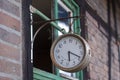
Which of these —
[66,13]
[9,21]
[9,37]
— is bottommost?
[9,37]

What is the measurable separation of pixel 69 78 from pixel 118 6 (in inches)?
128

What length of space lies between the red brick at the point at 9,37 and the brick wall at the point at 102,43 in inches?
77.6

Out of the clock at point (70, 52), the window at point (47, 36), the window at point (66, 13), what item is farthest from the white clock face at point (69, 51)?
the window at point (66, 13)

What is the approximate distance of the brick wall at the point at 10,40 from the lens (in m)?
2.56

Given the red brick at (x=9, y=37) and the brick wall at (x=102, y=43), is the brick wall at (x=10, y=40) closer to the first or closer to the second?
the red brick at (x=9, y=37)

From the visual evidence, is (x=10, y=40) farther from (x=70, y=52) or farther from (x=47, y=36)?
(x=47, y=36)

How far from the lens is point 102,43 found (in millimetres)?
5371

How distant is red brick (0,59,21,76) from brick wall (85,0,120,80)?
78.2 inches

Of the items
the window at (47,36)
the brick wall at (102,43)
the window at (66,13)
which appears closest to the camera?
the window at (47,36)

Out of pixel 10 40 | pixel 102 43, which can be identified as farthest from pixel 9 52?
pixel 102 43

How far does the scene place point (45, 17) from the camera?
3471 mm

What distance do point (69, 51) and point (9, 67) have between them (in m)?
0.61

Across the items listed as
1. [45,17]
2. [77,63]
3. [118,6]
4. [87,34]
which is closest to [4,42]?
[77,63]

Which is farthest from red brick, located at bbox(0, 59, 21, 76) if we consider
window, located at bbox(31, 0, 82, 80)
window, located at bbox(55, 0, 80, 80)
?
window, located at bbox(55, 0, 80, 80)
